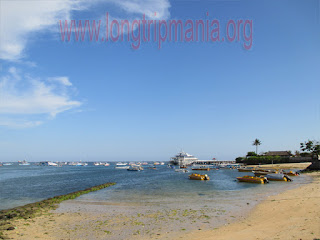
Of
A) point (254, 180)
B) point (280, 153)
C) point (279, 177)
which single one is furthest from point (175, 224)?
point (280, 153)

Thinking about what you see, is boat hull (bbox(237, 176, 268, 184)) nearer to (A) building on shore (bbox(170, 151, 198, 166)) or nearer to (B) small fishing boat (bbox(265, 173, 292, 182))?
(B) small fishing boat (bbox(265, 173, 292, 182))

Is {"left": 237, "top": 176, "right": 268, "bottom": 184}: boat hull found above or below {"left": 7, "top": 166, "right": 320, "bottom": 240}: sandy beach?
below

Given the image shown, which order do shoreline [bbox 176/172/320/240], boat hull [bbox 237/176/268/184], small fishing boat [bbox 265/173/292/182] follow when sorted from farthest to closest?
small fishing boat [bbox 265/173/292/182], boat hull [bbox 237/176/268/184], shoreline [bbox 176/172/320/240]

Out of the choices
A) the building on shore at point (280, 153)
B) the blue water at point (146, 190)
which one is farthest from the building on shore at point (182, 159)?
the blue water at point (146, 190)

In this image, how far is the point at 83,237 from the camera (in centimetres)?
1584

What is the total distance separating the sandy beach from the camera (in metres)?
14.7

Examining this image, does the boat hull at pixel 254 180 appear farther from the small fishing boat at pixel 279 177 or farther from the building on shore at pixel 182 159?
the building on shore at pixel 182 159

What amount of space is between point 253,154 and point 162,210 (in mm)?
138053

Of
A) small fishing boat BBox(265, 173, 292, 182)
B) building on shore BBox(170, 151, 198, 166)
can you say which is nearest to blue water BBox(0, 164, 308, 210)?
small fishing boat BBox(265, 173, 292, 182)

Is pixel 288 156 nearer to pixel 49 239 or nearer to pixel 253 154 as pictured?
pixel 253 154

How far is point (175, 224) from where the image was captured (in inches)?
717

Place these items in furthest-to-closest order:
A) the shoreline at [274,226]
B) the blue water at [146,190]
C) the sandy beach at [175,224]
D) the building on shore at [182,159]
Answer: the building on shore at [182,159]
the blue water at [146,190]
the sandy beach at [175,224]
the shoreline at [274,226]

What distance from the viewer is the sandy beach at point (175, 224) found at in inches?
580

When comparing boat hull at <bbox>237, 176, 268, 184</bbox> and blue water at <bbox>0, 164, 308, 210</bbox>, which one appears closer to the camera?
blue water at <bbox>0, 164, 308, 210</bbox>
